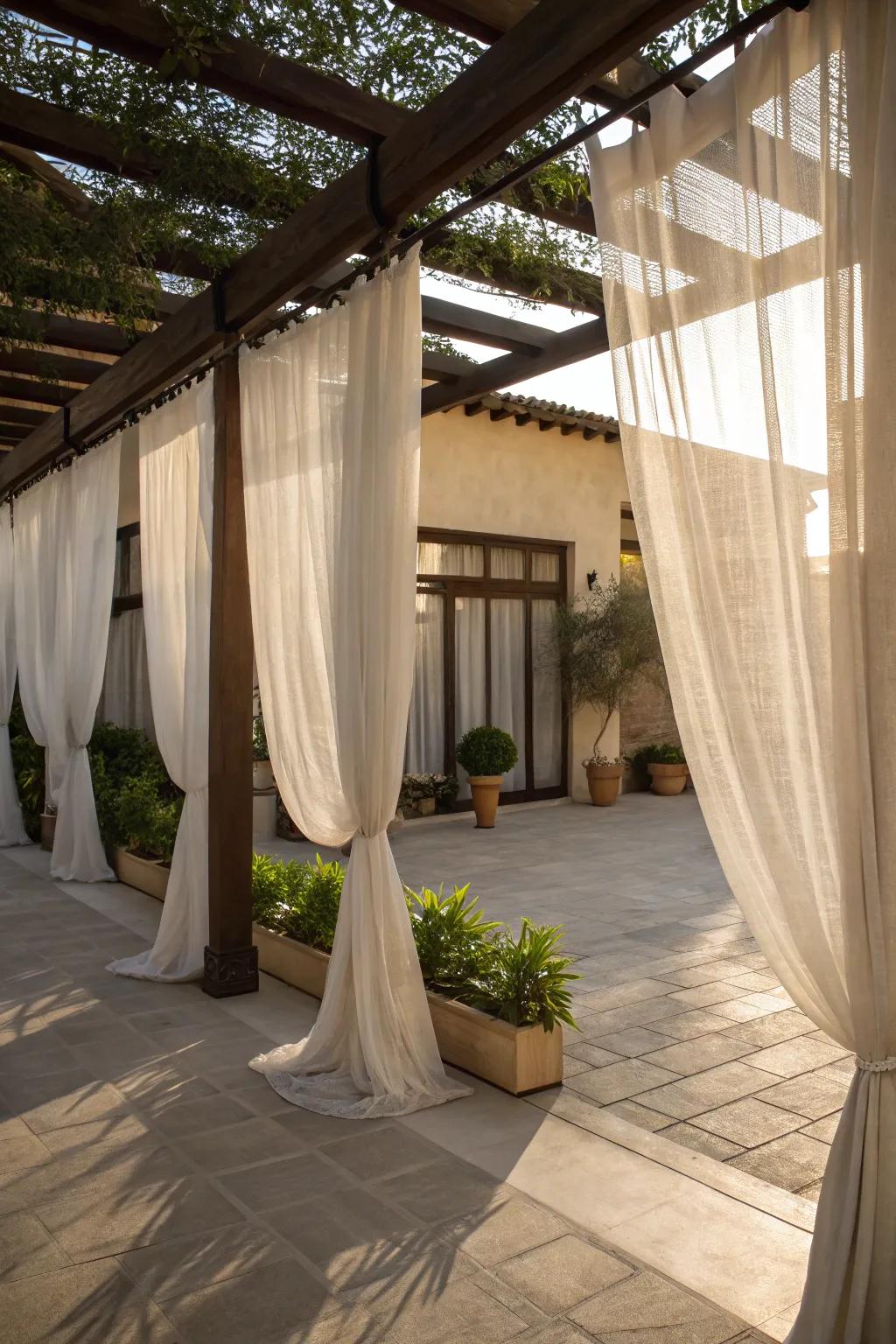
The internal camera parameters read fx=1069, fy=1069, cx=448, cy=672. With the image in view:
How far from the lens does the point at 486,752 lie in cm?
994

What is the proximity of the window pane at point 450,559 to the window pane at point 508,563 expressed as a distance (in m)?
0.22

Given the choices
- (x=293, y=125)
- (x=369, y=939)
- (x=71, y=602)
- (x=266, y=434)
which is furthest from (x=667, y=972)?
(x=71, y=602)

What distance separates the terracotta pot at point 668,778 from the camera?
11969 mm

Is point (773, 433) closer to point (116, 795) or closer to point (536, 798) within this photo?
point (116, 795)

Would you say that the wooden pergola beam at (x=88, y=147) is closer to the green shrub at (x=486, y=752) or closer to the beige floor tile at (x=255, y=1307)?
the beige floor tile at (x=255, y=1307)

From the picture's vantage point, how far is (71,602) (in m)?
7.44

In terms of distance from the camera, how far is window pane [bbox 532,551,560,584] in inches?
443

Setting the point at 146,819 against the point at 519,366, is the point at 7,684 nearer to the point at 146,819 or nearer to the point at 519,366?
the point at 146,819

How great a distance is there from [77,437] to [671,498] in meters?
5.35

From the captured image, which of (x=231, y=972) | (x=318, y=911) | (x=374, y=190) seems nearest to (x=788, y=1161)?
(x=318, y=911)

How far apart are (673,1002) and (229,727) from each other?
92.0 inches

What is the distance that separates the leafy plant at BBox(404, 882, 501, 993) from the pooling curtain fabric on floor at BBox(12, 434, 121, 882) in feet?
11.8

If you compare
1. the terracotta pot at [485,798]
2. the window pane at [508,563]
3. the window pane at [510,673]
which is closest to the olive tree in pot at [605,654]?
the window pane at [510,673]

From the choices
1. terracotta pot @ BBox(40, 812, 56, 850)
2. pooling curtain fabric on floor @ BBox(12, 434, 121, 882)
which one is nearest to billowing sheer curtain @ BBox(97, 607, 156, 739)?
terracotta pot @ BBox(40, 812, 56, 850)
